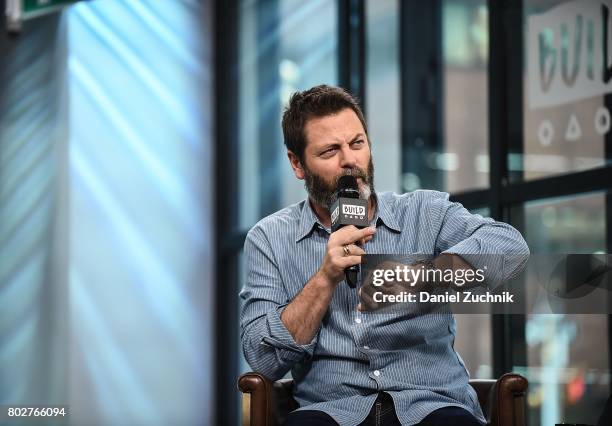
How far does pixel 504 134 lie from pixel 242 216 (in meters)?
3.08

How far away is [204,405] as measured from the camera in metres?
6.62

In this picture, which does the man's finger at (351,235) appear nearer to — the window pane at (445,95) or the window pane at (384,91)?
the window pane at (445,95)

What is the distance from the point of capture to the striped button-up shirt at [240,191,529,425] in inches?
77.0

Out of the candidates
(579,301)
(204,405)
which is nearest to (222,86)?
(204,405)

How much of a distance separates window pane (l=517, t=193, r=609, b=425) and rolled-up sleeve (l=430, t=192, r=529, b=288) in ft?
2.82

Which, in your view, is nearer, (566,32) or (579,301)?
(579,301)

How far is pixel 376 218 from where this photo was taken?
2113 millimetres

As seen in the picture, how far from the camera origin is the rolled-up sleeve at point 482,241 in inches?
66.4

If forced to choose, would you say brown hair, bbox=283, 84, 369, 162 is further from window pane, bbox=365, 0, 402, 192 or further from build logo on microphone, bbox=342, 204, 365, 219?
window pane, bbox=365, 0, 402, 192

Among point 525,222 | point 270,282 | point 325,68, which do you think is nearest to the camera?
point 270,282

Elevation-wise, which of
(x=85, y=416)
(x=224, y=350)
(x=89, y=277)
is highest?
(x=89, y=277)

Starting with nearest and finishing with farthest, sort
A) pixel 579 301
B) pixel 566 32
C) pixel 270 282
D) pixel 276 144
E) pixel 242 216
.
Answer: pixel 579 301 → pixel 270 282 → pixel 566 32 → pixel 276 144 → pixel 242 216

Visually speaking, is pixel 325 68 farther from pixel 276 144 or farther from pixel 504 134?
pixel 504 134
